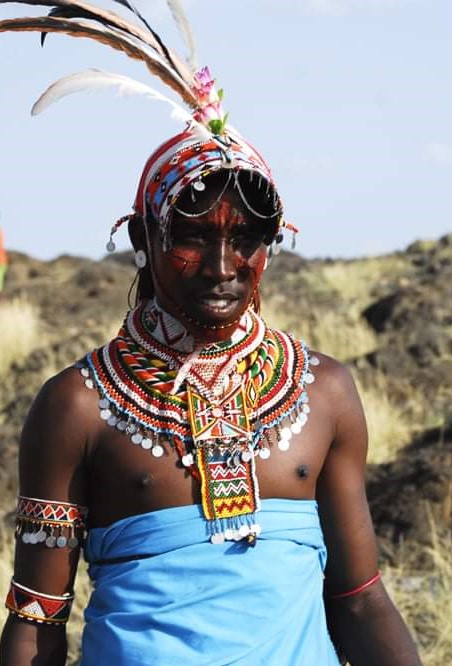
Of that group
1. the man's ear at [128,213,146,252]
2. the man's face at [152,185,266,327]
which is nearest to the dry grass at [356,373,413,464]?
the man's ear at [128,213,146,252]

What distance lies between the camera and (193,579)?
2750 mm

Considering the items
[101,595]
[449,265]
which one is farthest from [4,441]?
[449,265]

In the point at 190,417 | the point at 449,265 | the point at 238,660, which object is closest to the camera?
the point at 238,660

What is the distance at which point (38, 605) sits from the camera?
9.46ft

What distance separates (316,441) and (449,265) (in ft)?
49.2

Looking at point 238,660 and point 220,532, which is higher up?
point 220,532

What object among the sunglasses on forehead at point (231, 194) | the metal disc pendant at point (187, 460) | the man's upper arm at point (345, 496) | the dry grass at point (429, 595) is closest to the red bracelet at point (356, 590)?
the man's upper arm at point (345, 496)

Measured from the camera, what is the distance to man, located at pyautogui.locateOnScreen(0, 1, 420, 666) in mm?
2768

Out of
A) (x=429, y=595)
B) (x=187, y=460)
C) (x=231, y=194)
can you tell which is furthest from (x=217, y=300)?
(x=429, y=595)

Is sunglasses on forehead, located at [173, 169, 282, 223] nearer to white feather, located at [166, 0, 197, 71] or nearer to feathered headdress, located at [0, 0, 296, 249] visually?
feathered headdress, located at [0, 0, 296, 249]

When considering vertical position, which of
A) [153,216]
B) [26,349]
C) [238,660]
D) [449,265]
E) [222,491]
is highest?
[449,265]

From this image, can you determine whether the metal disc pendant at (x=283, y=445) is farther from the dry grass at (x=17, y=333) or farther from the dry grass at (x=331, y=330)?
the dry grass at (x=17, y=333)

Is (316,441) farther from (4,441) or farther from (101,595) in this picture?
(4,441)

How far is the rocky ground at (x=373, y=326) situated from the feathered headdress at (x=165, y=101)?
442 cm
